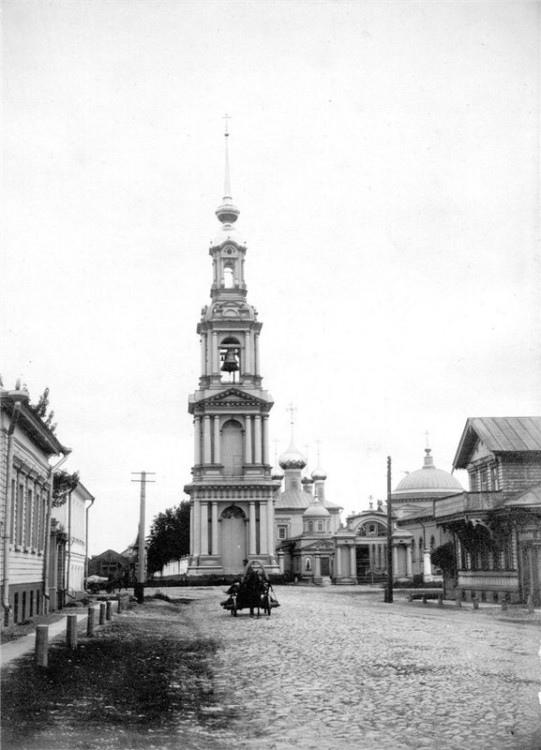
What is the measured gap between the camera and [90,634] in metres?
18.9

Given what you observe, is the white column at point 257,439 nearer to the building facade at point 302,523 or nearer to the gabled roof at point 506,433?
the building facade at point 302,523

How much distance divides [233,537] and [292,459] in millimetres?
38975

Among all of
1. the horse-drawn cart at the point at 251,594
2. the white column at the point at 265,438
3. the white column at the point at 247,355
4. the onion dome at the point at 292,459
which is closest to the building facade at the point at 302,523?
the onion dome at the point at 292,459

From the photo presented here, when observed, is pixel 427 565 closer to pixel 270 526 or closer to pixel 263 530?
pixel 270 526

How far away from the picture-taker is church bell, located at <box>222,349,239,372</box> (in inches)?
2635

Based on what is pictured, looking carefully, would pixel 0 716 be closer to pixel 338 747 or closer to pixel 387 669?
pixel 338 747

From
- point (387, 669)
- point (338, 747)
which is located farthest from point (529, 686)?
point (338, 747)

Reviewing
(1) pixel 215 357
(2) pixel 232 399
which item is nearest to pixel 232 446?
(2) pixel 232 399

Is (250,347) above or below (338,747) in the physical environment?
above

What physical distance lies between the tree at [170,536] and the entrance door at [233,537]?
24.1m

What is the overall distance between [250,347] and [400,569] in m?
21.3

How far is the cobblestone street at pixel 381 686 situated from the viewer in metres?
8.61

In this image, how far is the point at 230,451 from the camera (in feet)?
224

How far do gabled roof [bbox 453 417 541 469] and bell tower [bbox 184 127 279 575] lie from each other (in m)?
29.2
